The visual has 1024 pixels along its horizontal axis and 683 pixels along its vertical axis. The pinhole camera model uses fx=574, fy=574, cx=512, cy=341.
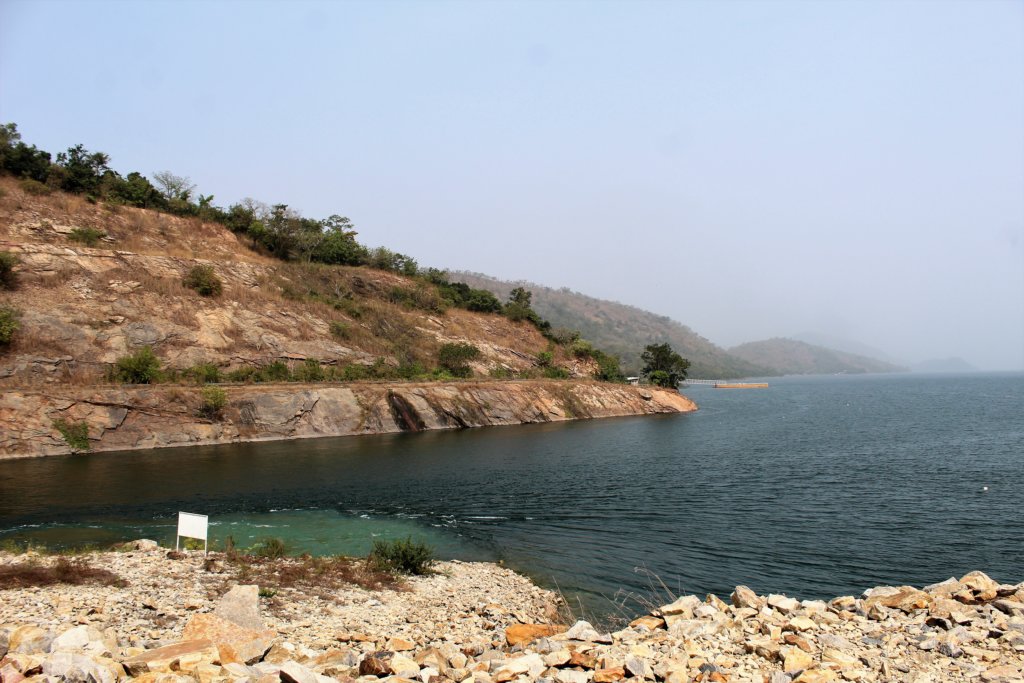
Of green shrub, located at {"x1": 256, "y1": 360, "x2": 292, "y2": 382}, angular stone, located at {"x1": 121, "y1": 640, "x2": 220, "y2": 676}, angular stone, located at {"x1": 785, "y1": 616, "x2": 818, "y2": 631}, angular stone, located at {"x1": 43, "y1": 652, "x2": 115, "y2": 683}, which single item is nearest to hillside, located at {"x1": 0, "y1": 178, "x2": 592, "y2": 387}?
green shrub, located at {"x1": 256, "y1": 360, "x2": 292, "y2": 382}

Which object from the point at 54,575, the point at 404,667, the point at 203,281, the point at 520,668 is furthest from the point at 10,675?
the point at 203,281

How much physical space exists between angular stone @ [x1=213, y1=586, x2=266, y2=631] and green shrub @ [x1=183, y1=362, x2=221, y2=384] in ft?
151

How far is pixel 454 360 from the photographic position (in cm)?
7388

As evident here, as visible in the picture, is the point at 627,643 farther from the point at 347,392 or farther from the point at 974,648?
the point at 347,392

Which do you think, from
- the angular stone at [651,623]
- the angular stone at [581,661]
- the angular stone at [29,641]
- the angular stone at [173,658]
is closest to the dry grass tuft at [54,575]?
the angular stone at [29,641]

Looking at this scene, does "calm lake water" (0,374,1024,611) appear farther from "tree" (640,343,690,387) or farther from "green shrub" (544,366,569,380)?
"tree" (640,343,690,387)

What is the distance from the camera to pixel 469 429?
2392 inches

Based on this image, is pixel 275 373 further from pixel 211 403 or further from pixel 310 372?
pixel 211 403

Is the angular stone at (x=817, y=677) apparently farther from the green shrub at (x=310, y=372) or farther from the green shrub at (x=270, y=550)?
the green shrub at (x=310, y=372)

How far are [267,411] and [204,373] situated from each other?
7797mm

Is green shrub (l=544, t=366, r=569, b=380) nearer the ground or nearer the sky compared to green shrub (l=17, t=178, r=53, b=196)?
nearer the ground

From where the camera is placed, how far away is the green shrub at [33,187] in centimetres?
6412

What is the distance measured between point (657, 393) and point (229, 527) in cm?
6858

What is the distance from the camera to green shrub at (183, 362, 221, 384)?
173ft
